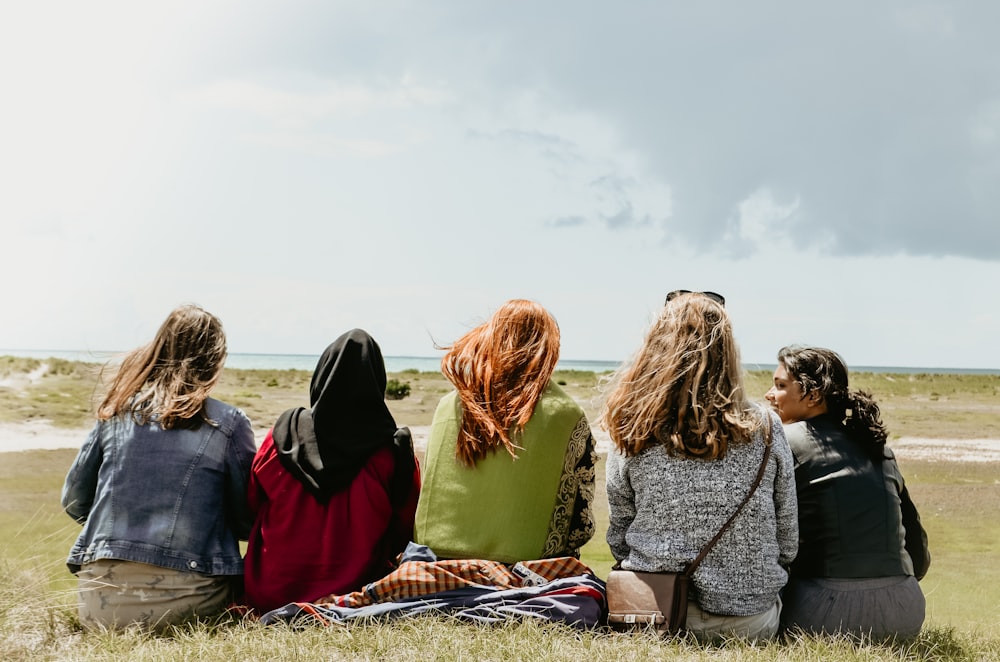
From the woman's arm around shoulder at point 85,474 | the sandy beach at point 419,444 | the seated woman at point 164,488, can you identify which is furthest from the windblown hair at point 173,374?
the sandy beach at point 419,444

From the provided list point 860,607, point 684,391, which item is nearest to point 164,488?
point 684,391

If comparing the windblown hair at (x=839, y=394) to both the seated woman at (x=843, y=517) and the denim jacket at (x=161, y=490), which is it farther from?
the denim jacket at (x=161, y=490)

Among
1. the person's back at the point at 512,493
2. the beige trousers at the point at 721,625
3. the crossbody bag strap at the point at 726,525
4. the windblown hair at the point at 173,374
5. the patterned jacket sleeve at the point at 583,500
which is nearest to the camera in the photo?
the crossbody bag strap at the point at 726,525

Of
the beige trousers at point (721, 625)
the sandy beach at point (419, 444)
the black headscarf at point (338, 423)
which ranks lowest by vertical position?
the sandy beach at point (419, 444)

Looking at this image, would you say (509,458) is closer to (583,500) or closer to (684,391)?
(583,500)

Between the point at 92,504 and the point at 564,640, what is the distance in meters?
2.37

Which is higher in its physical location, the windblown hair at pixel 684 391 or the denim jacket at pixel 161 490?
the windblown hair at pixel 684 391

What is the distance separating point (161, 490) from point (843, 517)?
307cm

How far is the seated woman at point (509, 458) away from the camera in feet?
12.3

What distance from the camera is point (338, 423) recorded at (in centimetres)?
392

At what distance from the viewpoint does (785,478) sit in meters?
3.65

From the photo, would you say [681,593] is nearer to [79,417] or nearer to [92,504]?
[92,504]

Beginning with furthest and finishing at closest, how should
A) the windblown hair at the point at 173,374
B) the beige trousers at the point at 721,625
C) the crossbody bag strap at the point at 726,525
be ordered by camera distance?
the windblown hair at the point at 173,374, the beige trousers at the point at 721,625, the crossbody bag strap at the point at 726,525

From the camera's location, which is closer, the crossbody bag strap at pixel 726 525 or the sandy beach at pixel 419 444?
the crossbody bag strap at pixel 726 525
